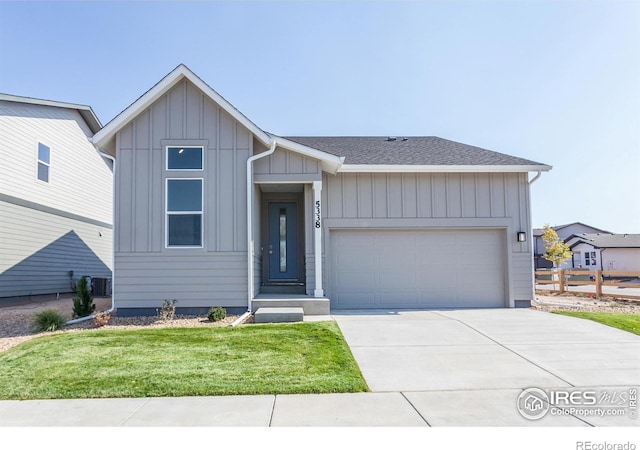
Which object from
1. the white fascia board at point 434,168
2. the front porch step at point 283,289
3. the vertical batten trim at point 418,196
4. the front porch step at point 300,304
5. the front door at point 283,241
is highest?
the white fascia board at point 434,168

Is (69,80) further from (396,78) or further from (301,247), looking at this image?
(396,78)

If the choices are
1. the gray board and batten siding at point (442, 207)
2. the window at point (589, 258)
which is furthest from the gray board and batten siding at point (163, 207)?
the window at point (589, 258)

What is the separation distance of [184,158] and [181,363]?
16.9 feet

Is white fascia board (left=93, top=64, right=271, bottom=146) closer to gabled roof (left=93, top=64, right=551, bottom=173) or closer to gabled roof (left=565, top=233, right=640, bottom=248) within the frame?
gabled roof (left=93, top=64, right=551, bottom=173)

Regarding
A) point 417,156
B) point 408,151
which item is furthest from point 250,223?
point 408,151

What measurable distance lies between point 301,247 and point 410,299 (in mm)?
3303

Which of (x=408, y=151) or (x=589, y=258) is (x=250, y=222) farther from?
(x=589, y=258)

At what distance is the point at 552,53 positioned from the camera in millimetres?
10227

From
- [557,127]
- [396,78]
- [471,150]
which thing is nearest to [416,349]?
[471,150]

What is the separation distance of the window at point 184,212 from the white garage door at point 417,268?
3.38 meters

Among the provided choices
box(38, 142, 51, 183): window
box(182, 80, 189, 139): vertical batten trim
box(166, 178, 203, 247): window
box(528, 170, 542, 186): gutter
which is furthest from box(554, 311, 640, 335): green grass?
box(38, 142, 51, 183): window

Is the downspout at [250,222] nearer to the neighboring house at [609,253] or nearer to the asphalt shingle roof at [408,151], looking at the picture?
the asphalt shingle roof at [408,151]

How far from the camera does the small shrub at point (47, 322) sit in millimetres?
7754
